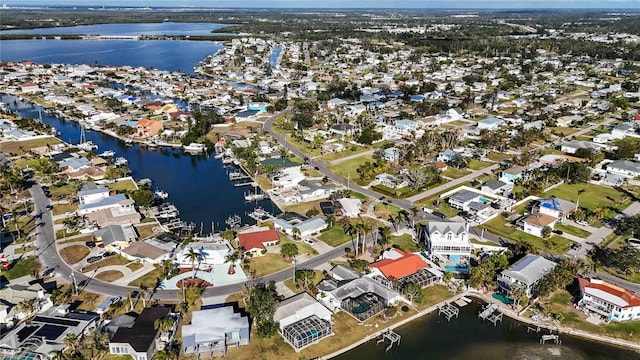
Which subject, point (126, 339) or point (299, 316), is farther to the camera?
point (299, 316)

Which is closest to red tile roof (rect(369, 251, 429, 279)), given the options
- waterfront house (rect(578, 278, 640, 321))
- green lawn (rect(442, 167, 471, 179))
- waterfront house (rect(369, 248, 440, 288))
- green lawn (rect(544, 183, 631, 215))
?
waterfront house (rect(369, 248, 440, 288))

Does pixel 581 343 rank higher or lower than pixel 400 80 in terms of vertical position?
lower

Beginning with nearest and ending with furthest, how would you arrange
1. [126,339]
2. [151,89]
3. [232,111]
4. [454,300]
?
1. [126,339]
2. [454,300]
3. [232,111]
4. [151,89]

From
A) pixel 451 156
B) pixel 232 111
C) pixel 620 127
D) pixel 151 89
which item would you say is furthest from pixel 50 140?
pixel 620 127

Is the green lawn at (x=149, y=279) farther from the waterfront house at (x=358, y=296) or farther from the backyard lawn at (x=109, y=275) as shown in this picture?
the waterfront house at (x=358, y=296)

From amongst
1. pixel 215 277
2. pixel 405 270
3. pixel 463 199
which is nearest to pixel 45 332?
pixel 215 277

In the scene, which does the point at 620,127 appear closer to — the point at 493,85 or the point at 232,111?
the point at 493,85
